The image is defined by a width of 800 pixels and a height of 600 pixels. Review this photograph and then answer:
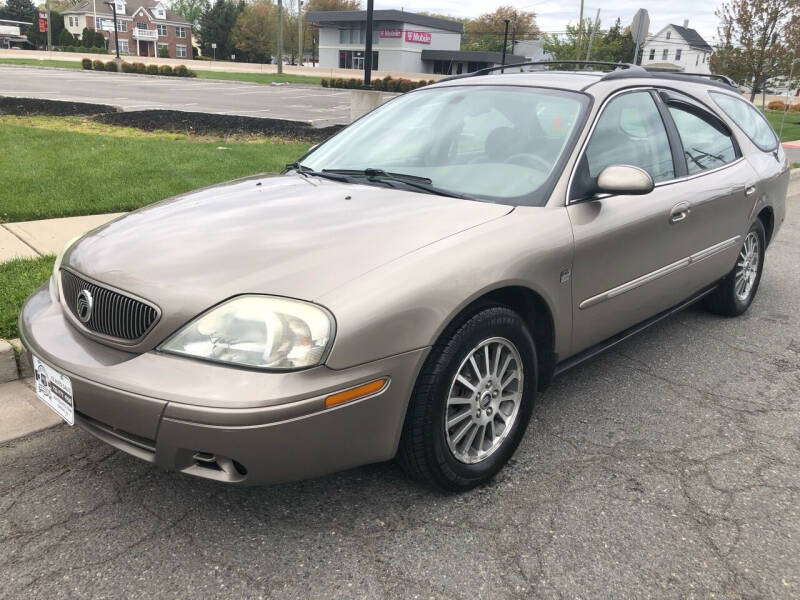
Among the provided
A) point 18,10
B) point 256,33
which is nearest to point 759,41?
point 256,33

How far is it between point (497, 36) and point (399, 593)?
96616 mm

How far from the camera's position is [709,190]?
396cm

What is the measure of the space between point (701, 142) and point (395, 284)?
2748mm

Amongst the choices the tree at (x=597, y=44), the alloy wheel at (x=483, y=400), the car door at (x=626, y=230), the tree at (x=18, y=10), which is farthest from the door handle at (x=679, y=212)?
the tree at (x=18, y=10)

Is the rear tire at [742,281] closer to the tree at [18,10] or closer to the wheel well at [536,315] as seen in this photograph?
the wheel well at [536,315]

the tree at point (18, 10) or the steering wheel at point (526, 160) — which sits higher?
the tree at point (18, 10)

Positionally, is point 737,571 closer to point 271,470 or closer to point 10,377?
point 271,470

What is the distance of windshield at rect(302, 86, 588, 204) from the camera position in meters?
3.09

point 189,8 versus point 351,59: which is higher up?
point 189,8

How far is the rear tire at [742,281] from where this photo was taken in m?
4.72

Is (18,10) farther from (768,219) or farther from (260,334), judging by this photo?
(260,334)

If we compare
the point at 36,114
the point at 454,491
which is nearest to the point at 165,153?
the point at 36,114

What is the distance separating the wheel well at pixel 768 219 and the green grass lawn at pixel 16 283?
15.8 ft

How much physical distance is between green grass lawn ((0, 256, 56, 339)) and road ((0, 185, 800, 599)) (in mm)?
928
